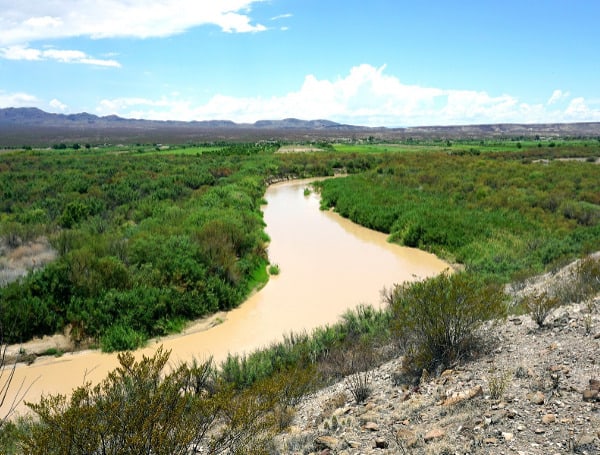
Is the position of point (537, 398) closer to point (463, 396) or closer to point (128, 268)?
point (463, 396)

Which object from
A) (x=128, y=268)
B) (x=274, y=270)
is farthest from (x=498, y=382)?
(x=274, y=270)

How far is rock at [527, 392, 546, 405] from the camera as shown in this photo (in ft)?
17.5

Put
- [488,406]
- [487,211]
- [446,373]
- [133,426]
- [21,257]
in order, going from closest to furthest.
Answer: [133,426]
[488,406]
[446,373]
[21,257]
[487,211]

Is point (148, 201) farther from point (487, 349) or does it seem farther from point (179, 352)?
point (487, 349)

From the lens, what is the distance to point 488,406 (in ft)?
18.1

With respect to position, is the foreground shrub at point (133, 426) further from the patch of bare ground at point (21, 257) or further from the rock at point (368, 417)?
the patch of bare ground at point (21, 257)

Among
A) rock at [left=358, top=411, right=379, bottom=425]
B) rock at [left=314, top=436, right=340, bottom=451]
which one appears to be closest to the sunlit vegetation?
rock at [left=314, top=436, right=340, bottom=451]

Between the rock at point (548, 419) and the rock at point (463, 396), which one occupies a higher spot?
the rock at point (548, 419)

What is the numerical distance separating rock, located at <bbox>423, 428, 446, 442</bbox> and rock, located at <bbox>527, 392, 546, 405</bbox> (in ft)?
3.77

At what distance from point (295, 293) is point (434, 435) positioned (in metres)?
10.8

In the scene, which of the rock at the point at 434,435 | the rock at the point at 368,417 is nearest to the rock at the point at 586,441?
the rock at the point at 434,435

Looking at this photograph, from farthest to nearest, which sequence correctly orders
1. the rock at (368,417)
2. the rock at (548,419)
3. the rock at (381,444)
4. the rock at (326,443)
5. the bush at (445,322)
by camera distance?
1. the bush at (445,322)
2. the rock at (368,417)
3. the rock at (326,443)
4. the rock at (381,444)
5. the rock at (548,419)

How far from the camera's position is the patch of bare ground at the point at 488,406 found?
482cm

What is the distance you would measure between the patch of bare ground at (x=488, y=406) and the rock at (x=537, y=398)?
0.01 metres
